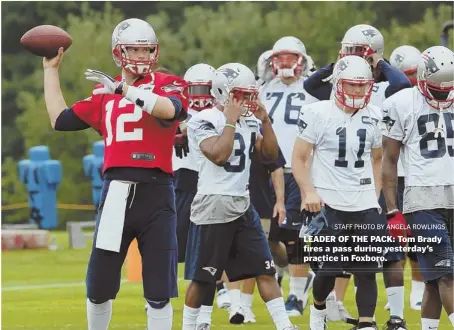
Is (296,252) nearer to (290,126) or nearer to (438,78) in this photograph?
(290,126)

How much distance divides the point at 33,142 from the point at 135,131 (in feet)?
103

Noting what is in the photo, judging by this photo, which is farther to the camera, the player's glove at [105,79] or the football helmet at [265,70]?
the football helmet at [265,70]

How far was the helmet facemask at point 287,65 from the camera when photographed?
10.7 meters

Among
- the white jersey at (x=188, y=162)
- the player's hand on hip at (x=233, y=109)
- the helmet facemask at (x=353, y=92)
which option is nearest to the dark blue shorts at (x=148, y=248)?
the player's hand on hip at (x=233, y=109)

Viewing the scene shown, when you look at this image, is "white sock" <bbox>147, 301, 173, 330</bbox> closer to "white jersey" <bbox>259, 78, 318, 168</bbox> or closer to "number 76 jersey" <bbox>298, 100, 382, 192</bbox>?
"number 76 jersey" <bbox>298, 100, 382, 192</bbox>

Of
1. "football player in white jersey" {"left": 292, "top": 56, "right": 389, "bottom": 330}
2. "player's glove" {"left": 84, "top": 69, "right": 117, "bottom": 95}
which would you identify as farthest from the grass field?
"player's glove" {"left": 84, "top": 69, "right": 117, "bottom": 95}

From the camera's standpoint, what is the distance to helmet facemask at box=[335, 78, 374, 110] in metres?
8.13

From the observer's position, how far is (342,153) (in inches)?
321

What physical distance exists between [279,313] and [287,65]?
312 cm

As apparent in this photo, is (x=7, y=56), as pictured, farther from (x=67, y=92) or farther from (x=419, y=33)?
(x=419, y=33)

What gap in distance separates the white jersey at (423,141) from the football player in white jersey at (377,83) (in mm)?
1036

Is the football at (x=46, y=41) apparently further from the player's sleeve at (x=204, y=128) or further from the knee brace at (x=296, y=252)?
the knee brace at (x=296, y=252)

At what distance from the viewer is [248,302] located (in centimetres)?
991

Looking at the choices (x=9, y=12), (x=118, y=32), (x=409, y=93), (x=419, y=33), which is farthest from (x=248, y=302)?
(x=9, y=12)
